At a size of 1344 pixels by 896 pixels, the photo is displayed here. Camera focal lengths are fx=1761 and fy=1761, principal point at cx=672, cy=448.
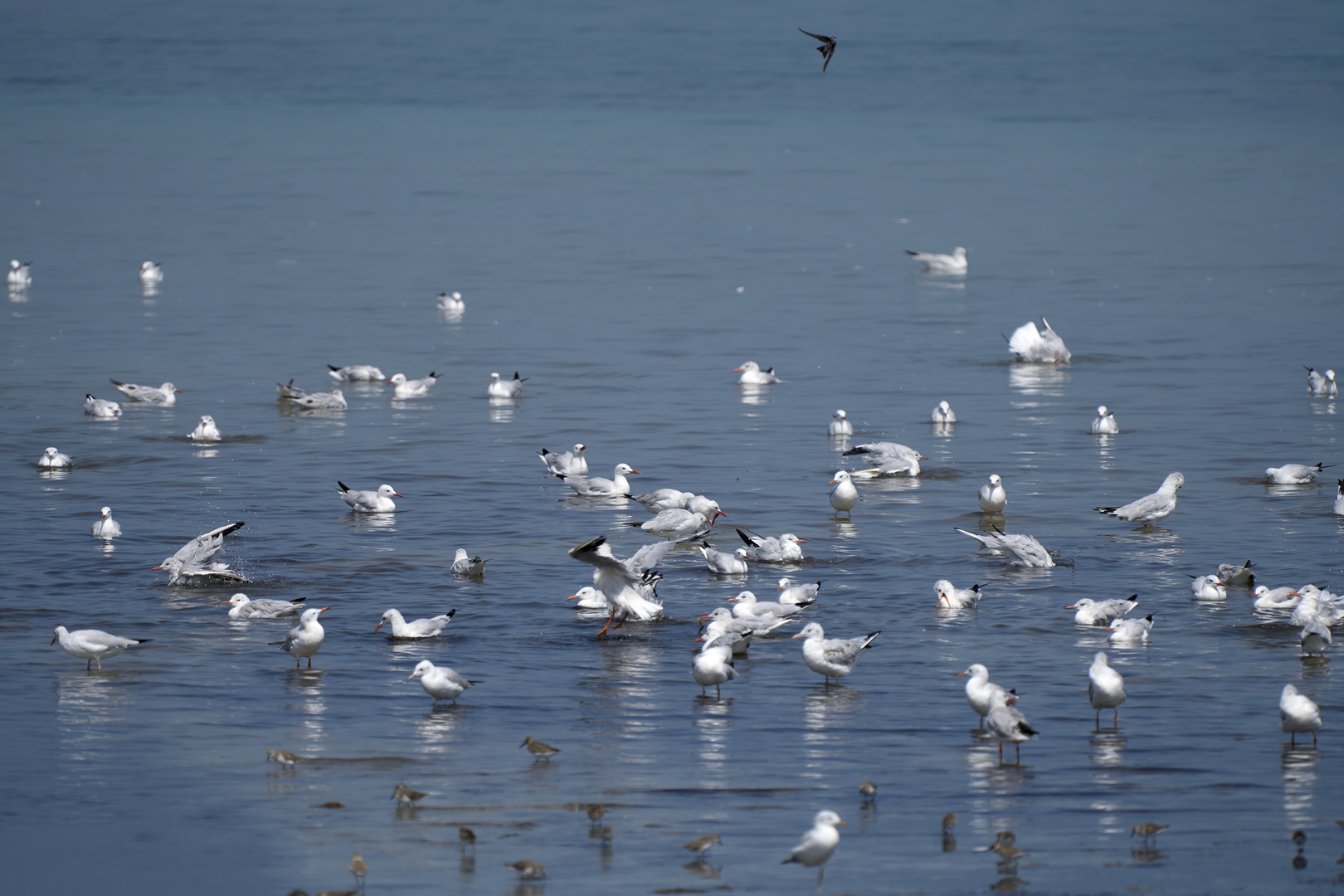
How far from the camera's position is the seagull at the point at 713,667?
12789mm

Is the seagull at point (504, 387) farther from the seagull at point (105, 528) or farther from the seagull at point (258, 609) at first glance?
the seagull at point (258, 609)

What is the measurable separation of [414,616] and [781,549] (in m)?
3.76

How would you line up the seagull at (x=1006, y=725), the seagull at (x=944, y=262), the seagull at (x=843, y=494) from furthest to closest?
the seagull at (x=944, y=262), the seagull at (x=843, y=494), the seagull at (x=1006, y=725)

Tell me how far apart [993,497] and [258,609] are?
7832 millimetres

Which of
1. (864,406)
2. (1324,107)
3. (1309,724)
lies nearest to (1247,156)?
(1324,107)

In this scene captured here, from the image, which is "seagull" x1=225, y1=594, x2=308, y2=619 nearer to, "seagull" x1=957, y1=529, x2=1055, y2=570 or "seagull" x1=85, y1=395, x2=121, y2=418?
"seagull" x1=957, y1=529, x2=1055, y2=570

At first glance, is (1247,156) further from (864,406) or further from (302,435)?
(302,435)

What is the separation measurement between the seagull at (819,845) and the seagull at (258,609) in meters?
6.82

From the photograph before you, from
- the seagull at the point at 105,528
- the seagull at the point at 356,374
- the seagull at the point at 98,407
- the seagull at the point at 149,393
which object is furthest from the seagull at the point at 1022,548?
the seagull at the point at 149,393

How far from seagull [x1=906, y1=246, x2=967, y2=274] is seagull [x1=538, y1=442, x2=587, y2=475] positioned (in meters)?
19.5

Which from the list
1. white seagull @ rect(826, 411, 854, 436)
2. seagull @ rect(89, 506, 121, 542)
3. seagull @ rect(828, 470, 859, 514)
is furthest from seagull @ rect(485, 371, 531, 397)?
seagull @ rect(89, 506, 121, 542)

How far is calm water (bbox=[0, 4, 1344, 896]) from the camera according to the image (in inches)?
415

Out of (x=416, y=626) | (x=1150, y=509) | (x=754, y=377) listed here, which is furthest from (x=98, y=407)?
(x=1150, y=509)

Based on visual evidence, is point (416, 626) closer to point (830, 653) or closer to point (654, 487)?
point (830, 653)
